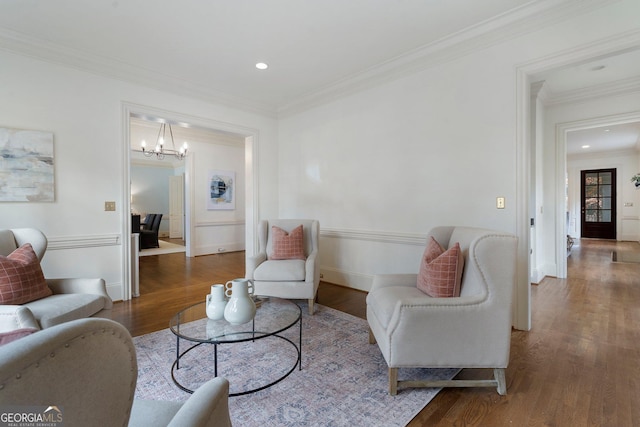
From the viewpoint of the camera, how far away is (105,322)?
1.80ft

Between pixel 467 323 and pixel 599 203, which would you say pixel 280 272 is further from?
pixel 599 203

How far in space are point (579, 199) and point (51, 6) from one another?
13005mm

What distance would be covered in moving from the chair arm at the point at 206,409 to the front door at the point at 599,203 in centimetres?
1225

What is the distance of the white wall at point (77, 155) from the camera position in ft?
10.1

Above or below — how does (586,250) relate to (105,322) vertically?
below

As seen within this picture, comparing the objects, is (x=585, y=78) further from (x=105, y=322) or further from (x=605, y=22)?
(x=105, y=322)

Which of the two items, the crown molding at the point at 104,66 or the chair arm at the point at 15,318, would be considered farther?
the crown molding at the point at 104,66

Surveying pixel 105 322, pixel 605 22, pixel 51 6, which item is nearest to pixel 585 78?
pixel 605 22

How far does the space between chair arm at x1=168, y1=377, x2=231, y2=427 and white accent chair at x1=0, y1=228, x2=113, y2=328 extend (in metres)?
1.75

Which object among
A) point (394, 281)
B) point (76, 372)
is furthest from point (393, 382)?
point (76, 372)

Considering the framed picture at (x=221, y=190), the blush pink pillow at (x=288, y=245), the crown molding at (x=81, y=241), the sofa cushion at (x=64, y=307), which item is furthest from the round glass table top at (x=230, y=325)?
the framed picture at (x=221, y=190)

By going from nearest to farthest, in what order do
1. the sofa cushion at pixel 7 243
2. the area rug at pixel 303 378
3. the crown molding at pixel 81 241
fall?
the area rug at pixel 303 378
the sofa cushion at pixel 7 243
the crown molding at pixel 81 241

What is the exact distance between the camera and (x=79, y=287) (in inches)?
94.8

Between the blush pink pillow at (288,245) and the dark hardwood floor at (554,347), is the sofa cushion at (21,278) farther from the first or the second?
the blush pink pillow at (288,245)
